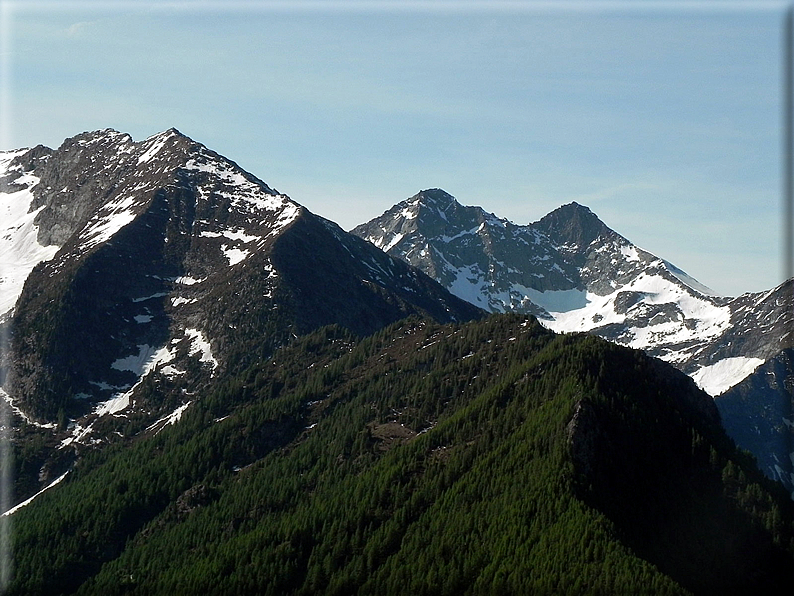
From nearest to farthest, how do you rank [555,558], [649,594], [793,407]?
[793,407]
[649,594]
[555,558]

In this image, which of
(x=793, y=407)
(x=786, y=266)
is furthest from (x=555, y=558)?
(x=786, y=266)

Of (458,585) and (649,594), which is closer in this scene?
(649,594)

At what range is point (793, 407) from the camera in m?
94.9

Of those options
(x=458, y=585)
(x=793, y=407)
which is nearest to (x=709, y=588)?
(x=458, y=585)

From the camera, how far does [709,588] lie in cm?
19225

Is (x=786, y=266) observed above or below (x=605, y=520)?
above

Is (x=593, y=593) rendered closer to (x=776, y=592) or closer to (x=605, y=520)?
(x=605, y=520)

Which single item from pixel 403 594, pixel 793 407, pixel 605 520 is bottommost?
pixel 403 594

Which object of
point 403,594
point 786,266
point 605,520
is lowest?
point 403,594

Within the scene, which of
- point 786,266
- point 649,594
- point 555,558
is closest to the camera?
point 786,266

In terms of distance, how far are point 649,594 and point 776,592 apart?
125 ft

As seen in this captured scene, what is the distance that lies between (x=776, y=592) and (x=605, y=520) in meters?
34.6

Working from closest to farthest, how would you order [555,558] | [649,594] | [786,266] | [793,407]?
[786,266], [793,407], [649,594], [555,558]

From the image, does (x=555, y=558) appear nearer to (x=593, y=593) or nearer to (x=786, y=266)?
(x=593, y=593)
